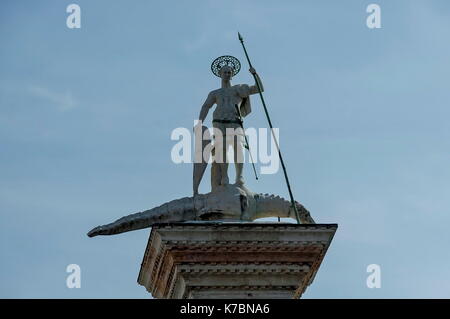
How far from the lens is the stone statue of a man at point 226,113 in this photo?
29484 millimetres

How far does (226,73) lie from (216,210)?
11.3ft

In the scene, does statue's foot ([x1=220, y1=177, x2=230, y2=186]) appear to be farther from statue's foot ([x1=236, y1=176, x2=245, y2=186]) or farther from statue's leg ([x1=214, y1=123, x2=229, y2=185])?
statue's foot ([x1=236, y1=176, x2=245, y2=186])

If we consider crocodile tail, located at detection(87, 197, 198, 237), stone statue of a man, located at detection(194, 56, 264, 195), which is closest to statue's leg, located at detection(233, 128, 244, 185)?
stone statue of a man, located at detection(194, 56, 264, 195)

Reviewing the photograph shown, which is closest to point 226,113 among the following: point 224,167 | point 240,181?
point 224,167

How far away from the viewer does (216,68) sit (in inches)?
1210

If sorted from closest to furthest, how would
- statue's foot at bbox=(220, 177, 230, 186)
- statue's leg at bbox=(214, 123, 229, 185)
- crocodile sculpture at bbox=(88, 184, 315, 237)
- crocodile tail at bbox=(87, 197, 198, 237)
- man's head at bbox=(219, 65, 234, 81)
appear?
1. crocodile sculpture at bbox=(88, 184, 315, 237)
2. crocodile tail at bbox=(87, 197, 198, 237)
3. statue's foot at bbox=(220, 177, 230, 186)
4. statue's leg at bbox=(214, 123, 229, 185)
5. man's head at bbox=(219, 65, 234, 81)

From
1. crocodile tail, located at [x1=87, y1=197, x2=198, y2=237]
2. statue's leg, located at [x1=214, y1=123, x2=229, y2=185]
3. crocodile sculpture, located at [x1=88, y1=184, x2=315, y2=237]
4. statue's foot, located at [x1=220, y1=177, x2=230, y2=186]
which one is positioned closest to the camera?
crocodile sculpture, located at [x1=88, y1=184, x2=315, y2=237]

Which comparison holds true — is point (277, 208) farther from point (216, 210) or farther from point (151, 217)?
point (151, 217)

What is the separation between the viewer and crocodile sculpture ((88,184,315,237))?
1125 inches

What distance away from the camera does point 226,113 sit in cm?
3006
